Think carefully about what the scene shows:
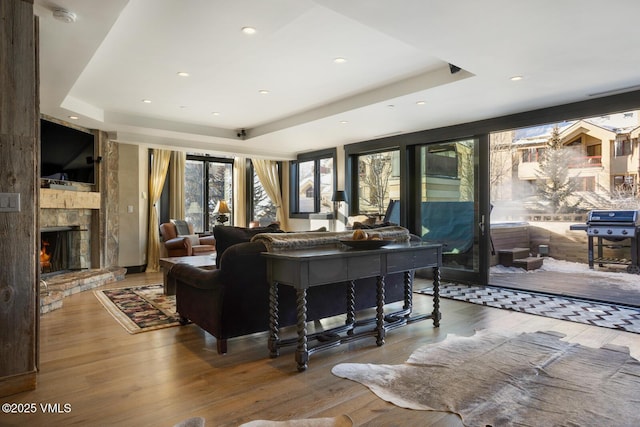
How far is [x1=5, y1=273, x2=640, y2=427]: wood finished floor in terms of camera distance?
203cm

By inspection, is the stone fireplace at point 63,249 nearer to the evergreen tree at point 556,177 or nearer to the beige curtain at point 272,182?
the beige curtain at point 272,182

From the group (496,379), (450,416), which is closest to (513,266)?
(496,379)

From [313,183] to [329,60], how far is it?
4.93m

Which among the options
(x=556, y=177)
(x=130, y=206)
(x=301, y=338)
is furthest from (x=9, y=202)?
(x=556, y=177)

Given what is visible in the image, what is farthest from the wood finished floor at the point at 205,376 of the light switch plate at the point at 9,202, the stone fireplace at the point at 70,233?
the stone fireplace at the point at 70,233

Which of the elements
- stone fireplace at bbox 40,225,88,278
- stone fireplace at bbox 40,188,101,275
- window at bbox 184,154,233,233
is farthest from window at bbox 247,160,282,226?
stone fireplace at bbox 40,225,88,278

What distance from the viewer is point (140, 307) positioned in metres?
4.39

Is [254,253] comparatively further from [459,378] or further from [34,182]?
[459,378]

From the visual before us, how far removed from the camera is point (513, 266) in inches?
283

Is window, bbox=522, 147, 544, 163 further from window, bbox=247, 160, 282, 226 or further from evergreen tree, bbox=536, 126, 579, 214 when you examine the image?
window, bbox=247, 160, 282, 226

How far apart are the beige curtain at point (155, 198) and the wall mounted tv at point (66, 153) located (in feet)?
4.35

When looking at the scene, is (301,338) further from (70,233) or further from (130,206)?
(130,206)

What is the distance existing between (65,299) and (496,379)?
501 centimetres

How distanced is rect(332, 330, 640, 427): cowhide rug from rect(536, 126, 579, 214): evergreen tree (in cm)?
652
